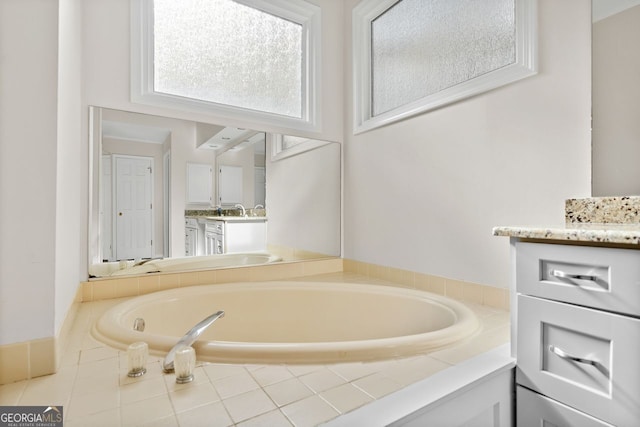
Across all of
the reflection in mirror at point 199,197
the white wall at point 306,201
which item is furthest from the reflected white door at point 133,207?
the white wall at point 306,201

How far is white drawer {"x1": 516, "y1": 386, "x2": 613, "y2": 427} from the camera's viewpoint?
75 cm

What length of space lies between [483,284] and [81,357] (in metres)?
1.47

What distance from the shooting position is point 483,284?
1410 millimetres

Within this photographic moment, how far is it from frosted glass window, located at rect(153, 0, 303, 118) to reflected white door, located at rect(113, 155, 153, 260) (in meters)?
0.43

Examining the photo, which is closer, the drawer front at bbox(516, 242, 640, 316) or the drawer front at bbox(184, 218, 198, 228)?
the drawer front at bbox(516, 242, 640, 316)

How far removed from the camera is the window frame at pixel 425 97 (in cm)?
124

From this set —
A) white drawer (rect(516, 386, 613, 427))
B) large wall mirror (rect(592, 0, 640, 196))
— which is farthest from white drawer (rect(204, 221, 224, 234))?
large wall mirror (rect(592, 0, 640, 196))

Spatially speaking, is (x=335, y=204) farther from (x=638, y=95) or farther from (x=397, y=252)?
(x=638, y=95)

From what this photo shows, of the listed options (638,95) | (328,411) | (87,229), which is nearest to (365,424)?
(328,411)

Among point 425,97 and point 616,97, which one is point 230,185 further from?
point 616,97

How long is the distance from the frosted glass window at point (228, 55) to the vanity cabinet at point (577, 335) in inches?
66.4

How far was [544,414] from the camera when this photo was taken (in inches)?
32.1

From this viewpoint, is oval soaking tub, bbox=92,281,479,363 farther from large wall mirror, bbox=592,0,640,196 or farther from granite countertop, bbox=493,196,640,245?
large wall mirror, bbox=592,0,640,196

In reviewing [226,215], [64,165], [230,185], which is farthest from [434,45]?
[64,165]
